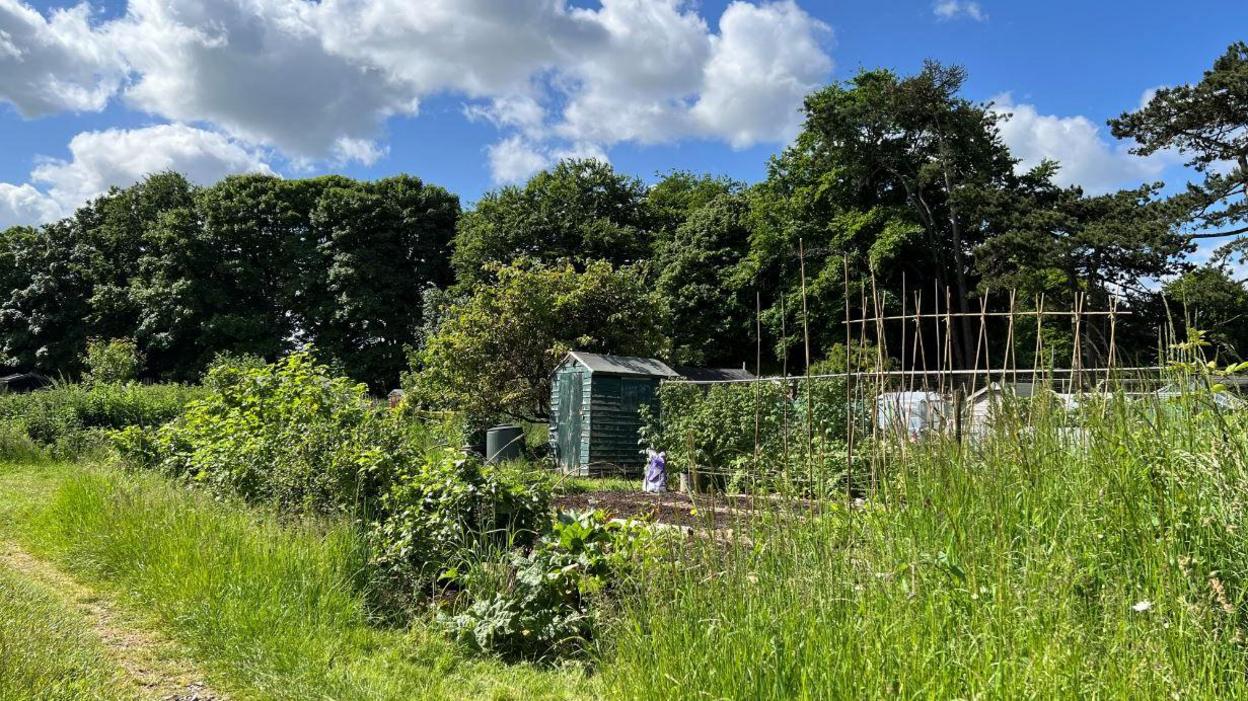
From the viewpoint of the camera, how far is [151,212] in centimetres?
3425

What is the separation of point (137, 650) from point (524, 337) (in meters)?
13.4

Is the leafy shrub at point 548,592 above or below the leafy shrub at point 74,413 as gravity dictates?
below

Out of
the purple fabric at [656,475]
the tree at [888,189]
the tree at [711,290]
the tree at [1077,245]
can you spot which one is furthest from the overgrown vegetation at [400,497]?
the tree at [711,290]

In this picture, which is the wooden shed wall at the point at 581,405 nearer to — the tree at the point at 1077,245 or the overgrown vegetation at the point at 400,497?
the overgrown vegetation at the point at 400,497

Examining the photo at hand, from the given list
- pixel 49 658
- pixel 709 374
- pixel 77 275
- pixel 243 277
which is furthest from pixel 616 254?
pixel 49 658

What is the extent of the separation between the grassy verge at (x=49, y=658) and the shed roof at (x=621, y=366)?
980 centimetres

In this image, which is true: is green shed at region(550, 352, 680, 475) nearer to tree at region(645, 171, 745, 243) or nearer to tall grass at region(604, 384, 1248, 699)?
tall grass at region(604, 384, 1248, 699)

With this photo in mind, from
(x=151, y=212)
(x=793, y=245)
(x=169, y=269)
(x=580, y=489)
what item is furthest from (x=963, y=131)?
(x=151, y=212)

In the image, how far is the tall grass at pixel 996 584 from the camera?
6.48 ft

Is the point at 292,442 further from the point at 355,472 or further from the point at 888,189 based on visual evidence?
the point at 888,189

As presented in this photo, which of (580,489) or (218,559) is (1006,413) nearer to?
(218,559)

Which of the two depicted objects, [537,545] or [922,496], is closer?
[922,496]

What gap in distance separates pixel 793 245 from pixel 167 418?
62.6ft

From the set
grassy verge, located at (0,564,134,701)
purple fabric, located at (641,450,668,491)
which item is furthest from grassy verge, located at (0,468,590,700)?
purple fabric, located at (641,450,668,491)
